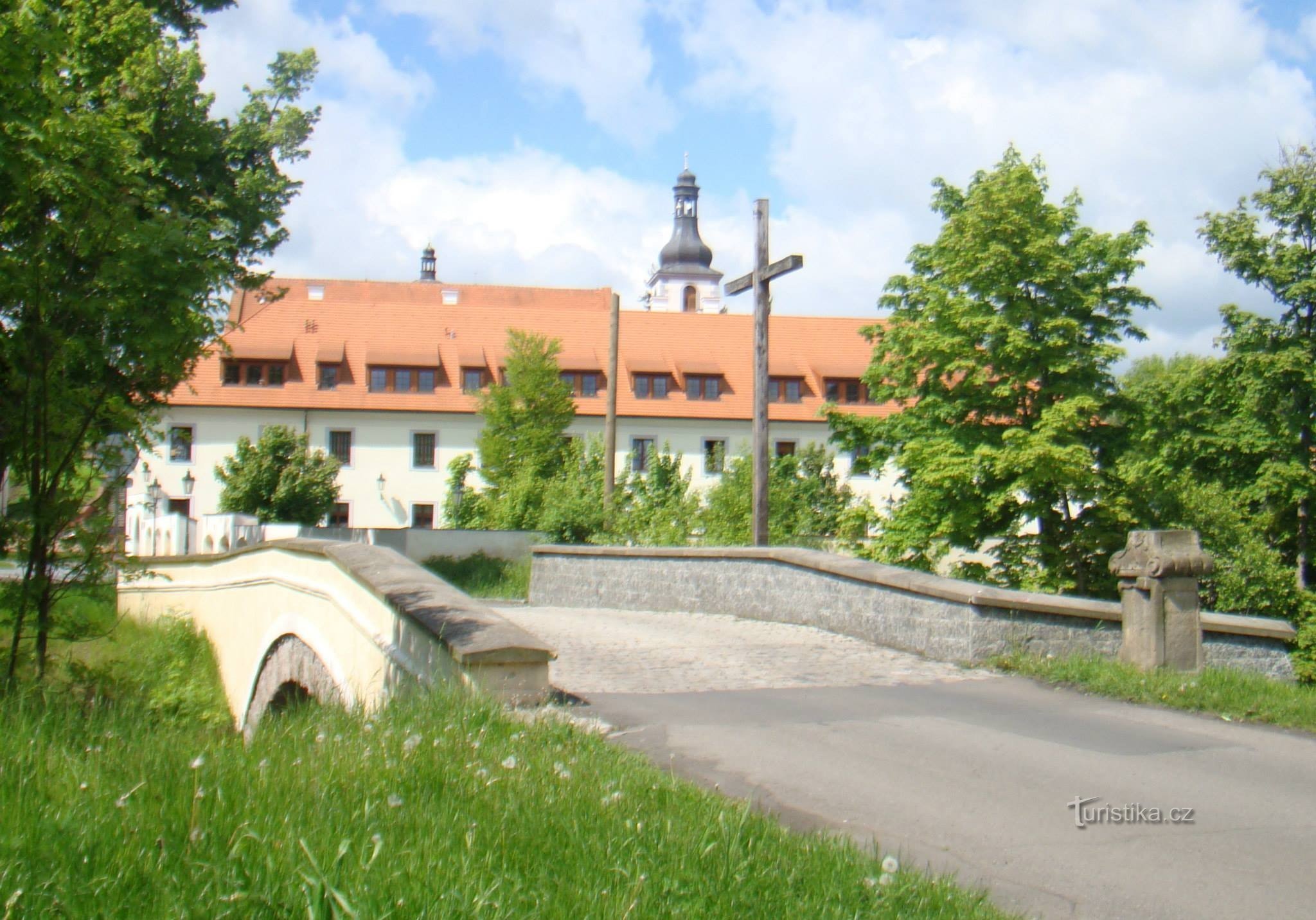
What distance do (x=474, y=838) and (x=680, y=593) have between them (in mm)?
13376

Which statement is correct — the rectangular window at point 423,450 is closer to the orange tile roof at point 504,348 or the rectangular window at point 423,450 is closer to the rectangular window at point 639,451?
the orange tile roof at point 504,348

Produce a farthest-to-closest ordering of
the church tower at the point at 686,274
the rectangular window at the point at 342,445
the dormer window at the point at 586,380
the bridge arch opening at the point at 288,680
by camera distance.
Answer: the church tower at the point at 686,274 < the dormer window at the point at 586,380 < the rectangular window at the point at 342,445 < the bridge arch opening at the point at 288,680

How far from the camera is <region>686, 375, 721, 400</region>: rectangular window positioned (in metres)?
53.4

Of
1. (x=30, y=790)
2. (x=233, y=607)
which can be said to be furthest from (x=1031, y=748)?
(x=233, y=607)

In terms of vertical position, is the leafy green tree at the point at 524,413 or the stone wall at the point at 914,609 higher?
the leafy green tree at the point at 524,413

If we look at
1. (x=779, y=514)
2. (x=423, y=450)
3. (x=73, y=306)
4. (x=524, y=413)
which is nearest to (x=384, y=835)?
(x=73, y=306)

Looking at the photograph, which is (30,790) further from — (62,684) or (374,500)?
(374,500)

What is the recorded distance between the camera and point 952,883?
4285 mm

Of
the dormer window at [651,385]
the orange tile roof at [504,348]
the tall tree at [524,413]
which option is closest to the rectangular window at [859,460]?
the tall tree at [524,413]

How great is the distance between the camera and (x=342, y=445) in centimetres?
5009

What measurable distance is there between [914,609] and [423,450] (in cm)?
4105

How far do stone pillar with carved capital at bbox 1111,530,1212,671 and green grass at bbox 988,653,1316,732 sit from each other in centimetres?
24

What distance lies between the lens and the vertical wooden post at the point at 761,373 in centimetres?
1647

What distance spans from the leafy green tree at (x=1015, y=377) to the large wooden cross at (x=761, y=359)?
22.6 feet
